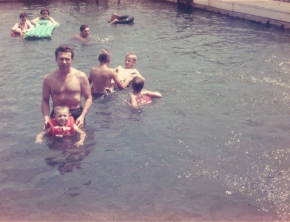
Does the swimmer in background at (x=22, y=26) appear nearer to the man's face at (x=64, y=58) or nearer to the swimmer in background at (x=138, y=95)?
the swimmer in background at (x=138, y=95)

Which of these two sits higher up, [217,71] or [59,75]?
[59,75]

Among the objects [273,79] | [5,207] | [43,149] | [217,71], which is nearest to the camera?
[5,207]

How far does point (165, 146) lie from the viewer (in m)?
6.23

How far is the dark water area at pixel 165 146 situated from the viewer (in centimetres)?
473

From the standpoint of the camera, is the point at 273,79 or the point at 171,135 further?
the point at 273,79

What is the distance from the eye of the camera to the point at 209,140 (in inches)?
252

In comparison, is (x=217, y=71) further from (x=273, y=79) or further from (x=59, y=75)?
(x=59, y=75)

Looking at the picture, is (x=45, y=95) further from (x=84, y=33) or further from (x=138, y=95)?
(x=84, y=33)

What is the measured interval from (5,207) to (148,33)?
11211 millimetres

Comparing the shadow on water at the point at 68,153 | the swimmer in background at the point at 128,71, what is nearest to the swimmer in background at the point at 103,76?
the swimmer in background at the point at 128,71

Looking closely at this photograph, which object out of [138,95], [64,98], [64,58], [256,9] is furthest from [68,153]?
[256,9]

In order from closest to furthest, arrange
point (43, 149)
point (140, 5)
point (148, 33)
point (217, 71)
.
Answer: point (43, 149) → point (217, 71) → point (148, 33) → point (140, 5)

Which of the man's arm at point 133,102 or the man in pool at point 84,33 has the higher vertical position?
the man in pool at point 84,33

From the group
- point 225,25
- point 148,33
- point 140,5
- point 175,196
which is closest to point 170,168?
point 175,196
